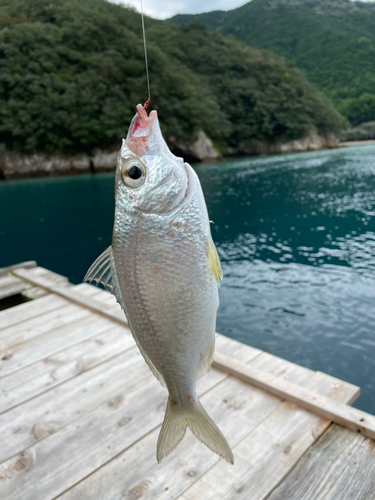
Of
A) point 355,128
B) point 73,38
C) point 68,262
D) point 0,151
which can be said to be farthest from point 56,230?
point 355,128

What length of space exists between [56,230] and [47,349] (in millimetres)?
13809

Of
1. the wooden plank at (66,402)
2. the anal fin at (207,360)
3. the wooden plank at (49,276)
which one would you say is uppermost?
the anal fin at (207,360)

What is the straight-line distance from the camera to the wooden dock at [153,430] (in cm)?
221

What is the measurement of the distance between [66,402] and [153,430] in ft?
2.54

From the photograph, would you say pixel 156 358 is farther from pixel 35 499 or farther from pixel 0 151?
pixel 0 151

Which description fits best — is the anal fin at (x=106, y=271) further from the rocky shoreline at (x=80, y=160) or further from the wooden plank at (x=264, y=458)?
the rocky shoreline at (x=80, y=160)

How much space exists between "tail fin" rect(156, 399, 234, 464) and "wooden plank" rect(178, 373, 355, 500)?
1068 millimetres

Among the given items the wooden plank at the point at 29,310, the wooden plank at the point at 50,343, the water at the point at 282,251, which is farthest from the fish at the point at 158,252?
the water at the point at 282,251

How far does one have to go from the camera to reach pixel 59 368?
3359 millimetres

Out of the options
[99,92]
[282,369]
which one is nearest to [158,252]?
[282,369]

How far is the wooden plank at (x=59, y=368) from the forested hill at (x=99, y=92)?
39799 mm

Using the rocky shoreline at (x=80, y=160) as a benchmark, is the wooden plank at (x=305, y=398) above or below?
above

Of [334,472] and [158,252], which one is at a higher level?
[158,252]

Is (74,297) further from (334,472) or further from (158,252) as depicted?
(158,252)
